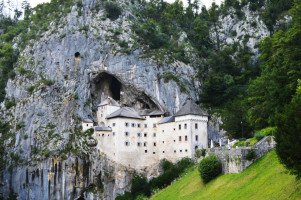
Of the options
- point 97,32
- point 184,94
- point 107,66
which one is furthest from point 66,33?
point 184,94

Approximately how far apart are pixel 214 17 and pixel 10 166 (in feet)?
196

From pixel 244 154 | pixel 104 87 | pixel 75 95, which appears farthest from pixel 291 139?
pixel 104 87

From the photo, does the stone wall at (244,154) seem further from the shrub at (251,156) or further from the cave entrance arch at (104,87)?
the cave entrance arch at (104,87)

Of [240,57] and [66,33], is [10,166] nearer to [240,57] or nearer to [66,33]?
[66,33]

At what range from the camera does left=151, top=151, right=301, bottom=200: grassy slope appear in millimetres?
29505

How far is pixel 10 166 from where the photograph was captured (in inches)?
2805

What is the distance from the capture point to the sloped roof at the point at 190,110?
67.8 metres

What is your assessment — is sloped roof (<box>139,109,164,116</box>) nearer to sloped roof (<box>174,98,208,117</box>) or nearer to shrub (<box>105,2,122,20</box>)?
sloped roof (<box>174,98,208,117</box>)

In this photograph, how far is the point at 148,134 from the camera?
70.7 meters

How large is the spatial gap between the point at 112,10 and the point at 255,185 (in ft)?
195

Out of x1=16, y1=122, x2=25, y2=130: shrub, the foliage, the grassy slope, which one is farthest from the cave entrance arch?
the foliage

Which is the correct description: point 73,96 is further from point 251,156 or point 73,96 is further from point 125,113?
point 251,156

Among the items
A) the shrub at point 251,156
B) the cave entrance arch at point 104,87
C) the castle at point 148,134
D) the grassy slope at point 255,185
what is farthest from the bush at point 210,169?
the cave entrance arch at point 104,87

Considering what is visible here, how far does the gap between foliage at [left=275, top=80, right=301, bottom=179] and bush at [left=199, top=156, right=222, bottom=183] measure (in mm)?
12774
